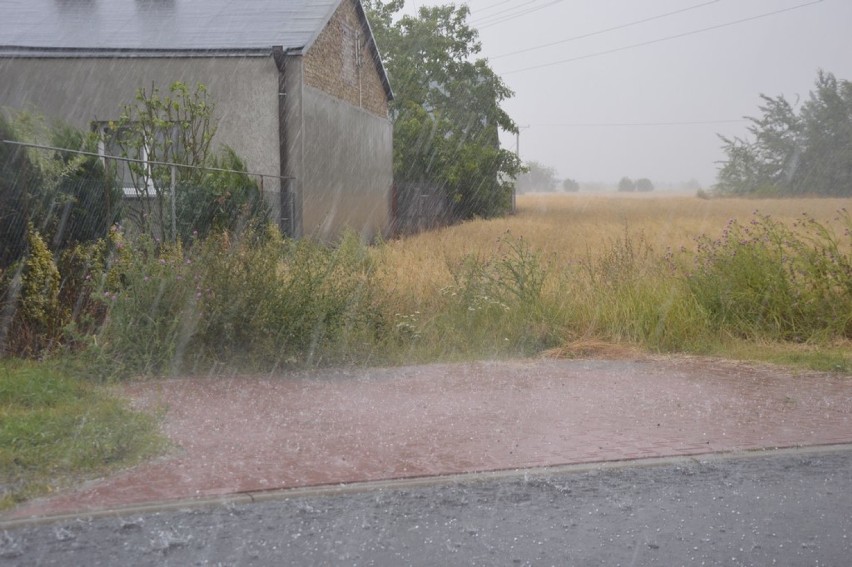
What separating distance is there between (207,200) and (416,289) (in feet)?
12.3

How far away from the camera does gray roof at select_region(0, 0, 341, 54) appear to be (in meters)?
19.2

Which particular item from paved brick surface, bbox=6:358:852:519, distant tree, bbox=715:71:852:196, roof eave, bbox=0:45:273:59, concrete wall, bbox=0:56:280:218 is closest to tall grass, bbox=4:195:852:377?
paved brick surface, bbox=6:358:852:519

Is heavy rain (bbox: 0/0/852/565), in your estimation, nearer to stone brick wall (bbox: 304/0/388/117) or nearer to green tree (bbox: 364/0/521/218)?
stone brick wall (bbox: 304/0/388/117)

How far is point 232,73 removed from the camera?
18859 millimetres

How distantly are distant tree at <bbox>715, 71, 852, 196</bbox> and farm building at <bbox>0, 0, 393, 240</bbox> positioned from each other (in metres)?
49.9

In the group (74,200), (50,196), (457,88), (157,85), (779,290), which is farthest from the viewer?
(457,88)

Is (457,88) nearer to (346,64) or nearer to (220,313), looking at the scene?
(346,64)

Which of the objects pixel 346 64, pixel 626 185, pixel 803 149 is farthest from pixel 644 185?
pixel 346 64

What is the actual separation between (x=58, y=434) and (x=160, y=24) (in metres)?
16.5

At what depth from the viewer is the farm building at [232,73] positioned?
18797 mm

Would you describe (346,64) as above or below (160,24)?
below

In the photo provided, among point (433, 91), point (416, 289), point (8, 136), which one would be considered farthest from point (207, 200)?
point (433, 91)

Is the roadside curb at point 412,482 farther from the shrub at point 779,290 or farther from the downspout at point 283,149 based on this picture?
the downspout at point 283,149

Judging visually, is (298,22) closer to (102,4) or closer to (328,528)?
(102,4)
